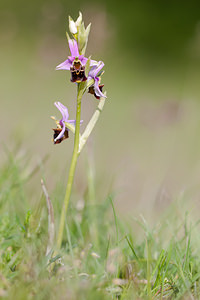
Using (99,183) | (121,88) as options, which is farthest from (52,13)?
(121,88)

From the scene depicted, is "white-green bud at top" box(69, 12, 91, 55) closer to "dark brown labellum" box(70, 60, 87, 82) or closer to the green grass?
"dark brown labellum" box(70, 60, 87, 82)

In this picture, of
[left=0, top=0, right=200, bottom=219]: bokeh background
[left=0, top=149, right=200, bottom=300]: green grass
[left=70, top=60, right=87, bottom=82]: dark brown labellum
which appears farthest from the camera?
[left=0, top=0, right=200, bottom=219]: bokeh background

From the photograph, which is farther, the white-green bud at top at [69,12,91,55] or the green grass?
the white-green bud at top at [69,12,91,55]

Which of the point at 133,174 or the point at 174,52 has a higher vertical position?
the point at 174,52

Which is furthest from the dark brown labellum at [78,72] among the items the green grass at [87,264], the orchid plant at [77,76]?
the green grass at [87,264]

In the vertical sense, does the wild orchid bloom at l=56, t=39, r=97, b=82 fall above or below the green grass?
above

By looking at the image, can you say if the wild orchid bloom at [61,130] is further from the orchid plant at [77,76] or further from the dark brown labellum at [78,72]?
the dark brown labellum at [78,72]

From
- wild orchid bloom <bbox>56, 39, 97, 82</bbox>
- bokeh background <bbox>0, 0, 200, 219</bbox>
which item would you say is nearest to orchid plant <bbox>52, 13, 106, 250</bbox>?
wild orchid bloom <bbox>56, 39, 97, 82</bbox>

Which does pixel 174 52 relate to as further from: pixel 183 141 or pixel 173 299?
pixel 173 299
